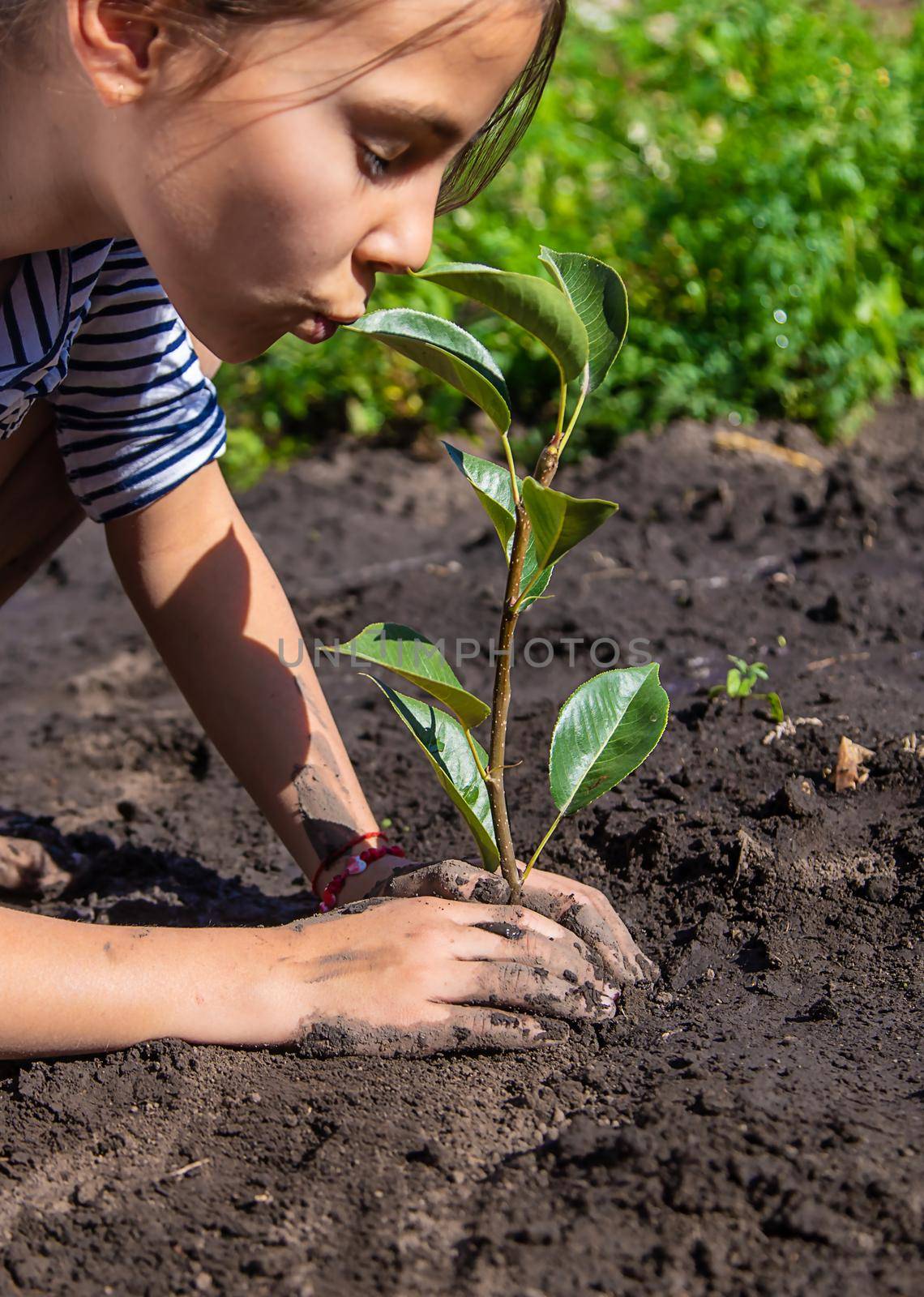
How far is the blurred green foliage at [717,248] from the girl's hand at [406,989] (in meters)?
2.66

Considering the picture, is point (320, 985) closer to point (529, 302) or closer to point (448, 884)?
point (448, 884)

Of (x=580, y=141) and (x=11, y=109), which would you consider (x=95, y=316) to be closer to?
(x=11, y=109)

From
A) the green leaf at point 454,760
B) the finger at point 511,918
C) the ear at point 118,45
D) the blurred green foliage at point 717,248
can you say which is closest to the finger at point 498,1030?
the finger at point 511,918

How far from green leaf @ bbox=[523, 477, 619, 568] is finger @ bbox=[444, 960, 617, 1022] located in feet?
1.65

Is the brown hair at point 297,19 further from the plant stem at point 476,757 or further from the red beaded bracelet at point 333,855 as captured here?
the red beaded bracelet at point 333,855

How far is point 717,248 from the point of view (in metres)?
4.04

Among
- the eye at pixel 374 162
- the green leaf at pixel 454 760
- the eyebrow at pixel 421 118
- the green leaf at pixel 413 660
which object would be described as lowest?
the green leaf at pixel 454 760

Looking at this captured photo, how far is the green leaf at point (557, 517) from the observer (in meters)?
1.41

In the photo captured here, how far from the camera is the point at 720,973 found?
1787mm

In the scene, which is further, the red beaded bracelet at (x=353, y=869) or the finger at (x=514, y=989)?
the red beaded bracelet at (x=353, y=869)

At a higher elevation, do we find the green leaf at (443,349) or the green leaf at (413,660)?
the green leaf at (443,349)

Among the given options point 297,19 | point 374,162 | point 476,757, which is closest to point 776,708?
point 476,757

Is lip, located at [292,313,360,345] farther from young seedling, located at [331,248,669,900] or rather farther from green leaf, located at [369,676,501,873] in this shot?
green leaf, located at [369,676,501,873]

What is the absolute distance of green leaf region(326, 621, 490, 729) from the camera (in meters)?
1.52
